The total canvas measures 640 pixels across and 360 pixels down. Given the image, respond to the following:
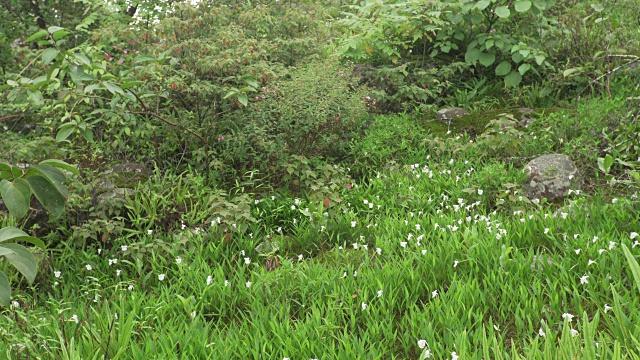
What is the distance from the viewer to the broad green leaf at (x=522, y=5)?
680 cm

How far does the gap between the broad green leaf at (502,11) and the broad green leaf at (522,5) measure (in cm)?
12

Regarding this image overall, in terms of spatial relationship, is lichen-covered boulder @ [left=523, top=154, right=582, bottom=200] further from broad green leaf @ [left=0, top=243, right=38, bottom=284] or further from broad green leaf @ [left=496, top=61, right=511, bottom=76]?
broad green leaf @ [left=0, top=243, right=38, bottom=284]

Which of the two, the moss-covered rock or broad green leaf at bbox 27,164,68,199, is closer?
broad green leaf at bbox 27,164,68,199

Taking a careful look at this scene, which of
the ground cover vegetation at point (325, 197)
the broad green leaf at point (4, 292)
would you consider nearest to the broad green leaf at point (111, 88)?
the ground cover vegetation at point (325, 197)

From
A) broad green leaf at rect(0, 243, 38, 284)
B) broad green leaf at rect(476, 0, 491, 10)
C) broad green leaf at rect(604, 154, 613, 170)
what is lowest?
broad green leaf at rect(604, 154, 613, 170)

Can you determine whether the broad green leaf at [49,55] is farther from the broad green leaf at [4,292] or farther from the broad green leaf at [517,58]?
the broad green leaf at [517,58]

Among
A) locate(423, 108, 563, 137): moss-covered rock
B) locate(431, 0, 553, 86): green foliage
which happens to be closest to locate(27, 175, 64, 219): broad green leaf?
locate(423, 108, 563, 137): moss-covered rock

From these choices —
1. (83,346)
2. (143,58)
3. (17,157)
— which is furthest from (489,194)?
(17,157)

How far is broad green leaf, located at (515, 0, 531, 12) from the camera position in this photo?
6.80 m

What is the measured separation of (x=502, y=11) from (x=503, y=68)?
73cm

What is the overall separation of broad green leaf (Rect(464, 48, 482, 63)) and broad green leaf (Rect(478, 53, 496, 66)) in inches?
2.3

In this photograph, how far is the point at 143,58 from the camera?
398 cm

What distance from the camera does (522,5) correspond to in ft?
22.5

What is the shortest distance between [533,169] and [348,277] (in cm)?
230
